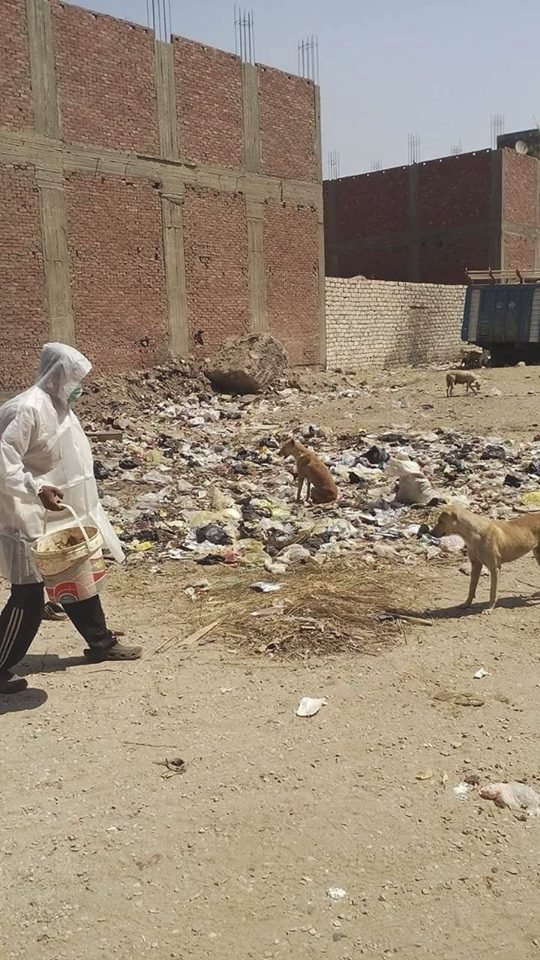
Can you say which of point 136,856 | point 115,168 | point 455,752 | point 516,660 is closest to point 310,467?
point 516,660

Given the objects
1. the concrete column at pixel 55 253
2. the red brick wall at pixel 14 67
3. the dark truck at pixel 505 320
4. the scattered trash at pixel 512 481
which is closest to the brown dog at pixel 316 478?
the scattered trash at pixel 512 481

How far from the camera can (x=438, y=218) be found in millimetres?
30391

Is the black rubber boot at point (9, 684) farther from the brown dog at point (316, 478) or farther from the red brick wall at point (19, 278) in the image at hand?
the red brick wall at point (19, 278)

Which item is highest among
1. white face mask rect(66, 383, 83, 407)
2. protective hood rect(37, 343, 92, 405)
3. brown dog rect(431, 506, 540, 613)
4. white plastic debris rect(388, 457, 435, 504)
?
protective hood rect(37, 343, 92, 405)

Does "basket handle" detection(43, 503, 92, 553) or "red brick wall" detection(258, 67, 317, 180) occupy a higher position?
"red brick wall" detection(258, 67, 317, 180)

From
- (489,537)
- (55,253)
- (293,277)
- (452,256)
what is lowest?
(489,537)

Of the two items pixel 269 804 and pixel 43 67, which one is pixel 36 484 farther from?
pixel 43 67

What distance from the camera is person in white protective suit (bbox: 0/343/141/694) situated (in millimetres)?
3770

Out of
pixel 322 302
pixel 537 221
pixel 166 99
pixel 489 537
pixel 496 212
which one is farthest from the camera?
pixel 537 221

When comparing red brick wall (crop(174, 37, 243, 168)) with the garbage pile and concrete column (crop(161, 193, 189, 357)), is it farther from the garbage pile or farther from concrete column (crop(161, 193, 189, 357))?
the garbage pile

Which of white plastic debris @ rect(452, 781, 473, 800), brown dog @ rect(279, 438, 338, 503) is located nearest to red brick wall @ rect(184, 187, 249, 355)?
brown dog @ rect(279, 438, 338, 503)

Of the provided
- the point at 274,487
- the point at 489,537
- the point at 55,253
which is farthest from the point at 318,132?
the point at 489,537

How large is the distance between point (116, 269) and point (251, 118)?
5.54 metres

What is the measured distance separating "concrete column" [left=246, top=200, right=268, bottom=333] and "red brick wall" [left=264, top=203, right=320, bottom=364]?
18 cm
